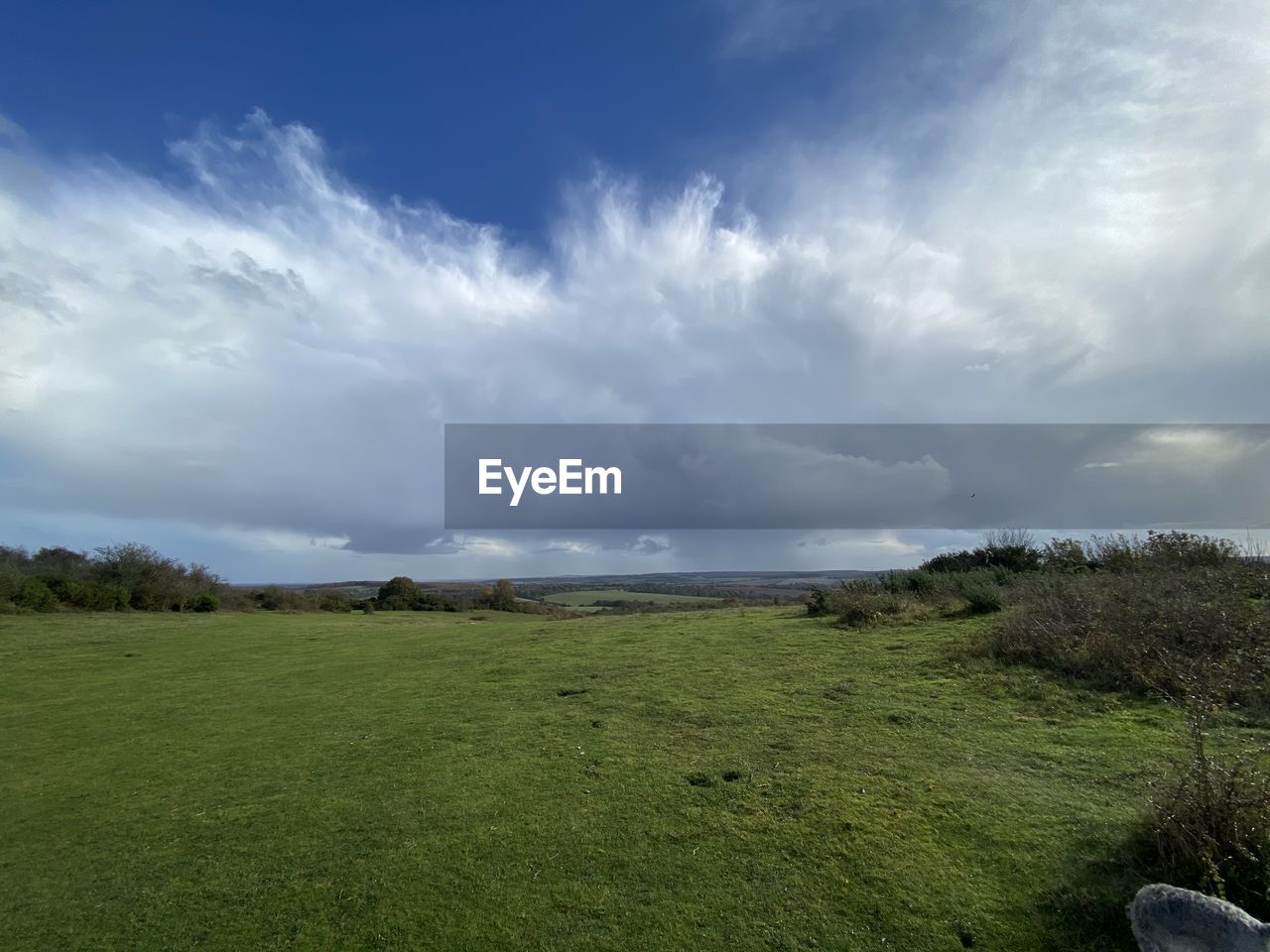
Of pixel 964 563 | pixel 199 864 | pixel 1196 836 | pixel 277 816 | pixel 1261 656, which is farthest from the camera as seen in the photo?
pixel 964 563

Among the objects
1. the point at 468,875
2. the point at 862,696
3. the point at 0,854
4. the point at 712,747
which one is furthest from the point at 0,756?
the point at 862,696

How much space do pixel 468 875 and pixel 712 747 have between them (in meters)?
2.95

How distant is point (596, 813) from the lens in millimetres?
5215

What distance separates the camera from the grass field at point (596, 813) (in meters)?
3.87

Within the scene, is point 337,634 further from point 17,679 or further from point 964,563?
point 964,563

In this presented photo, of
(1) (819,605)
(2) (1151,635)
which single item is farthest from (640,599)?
(2) (1151,635)

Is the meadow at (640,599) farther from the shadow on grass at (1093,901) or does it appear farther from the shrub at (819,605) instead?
the shadow on grass at (1093,901)

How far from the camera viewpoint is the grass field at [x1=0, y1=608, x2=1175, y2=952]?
3873 millimetres

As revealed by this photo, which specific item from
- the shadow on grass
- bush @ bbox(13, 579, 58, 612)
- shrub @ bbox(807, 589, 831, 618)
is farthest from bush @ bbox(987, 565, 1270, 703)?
bush @ bbox(13, 579, 58, 612)

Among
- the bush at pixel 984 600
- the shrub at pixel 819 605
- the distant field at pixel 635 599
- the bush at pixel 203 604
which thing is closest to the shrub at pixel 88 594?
the bush at pixel 203 604

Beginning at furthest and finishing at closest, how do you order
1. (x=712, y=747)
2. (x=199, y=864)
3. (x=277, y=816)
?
(x=712, y=747) → (x=277, y=816) → (x=199, y=864)

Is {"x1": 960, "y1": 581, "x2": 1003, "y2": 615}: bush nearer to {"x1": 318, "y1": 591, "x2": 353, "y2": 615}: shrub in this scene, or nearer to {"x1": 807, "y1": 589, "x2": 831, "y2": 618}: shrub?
Result: {"x1": 807, "y1": 589, "x2": 831, "y2": 618}: shrub

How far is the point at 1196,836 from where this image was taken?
12.2ft

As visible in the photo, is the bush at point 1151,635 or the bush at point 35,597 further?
the bush at point 35,597
